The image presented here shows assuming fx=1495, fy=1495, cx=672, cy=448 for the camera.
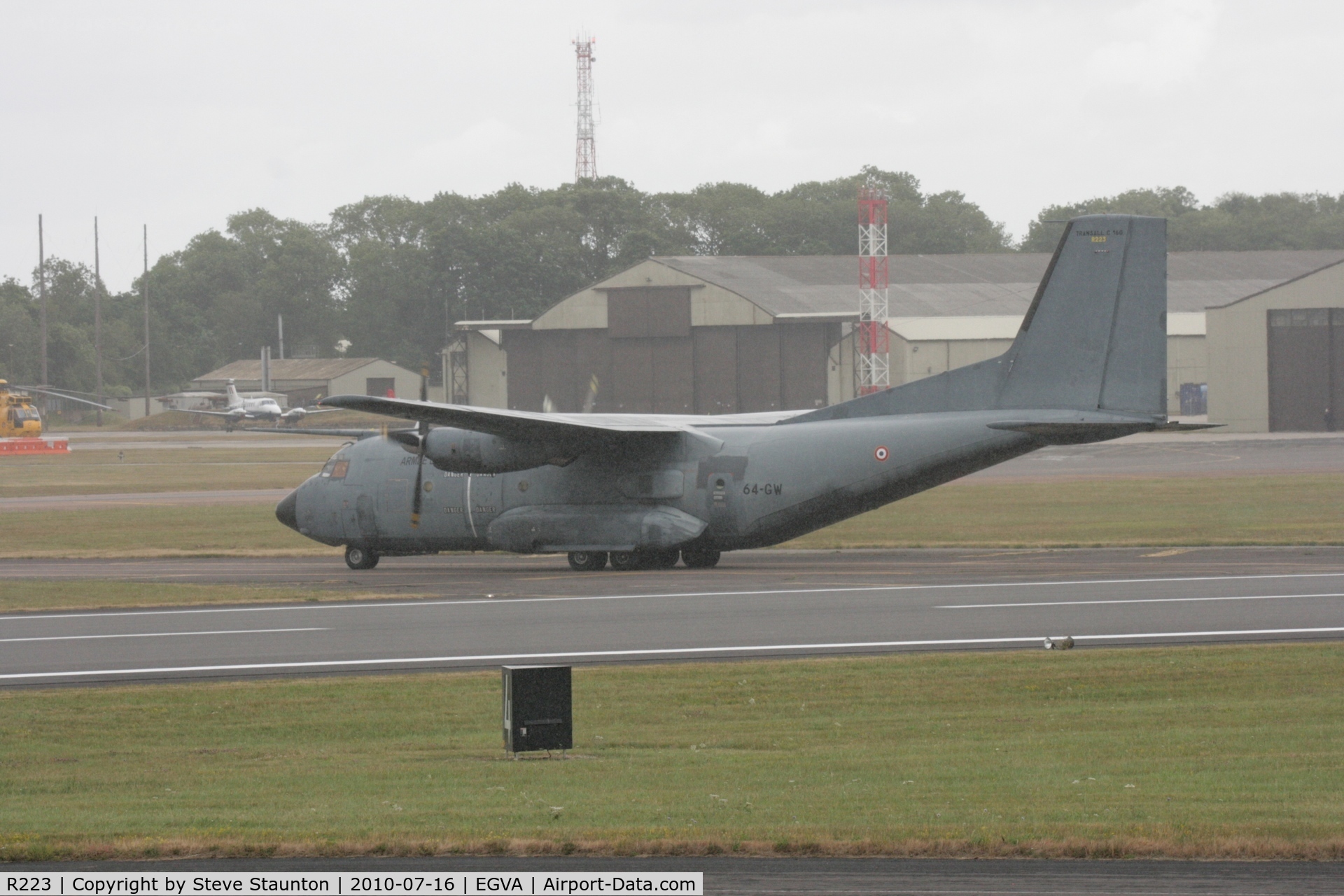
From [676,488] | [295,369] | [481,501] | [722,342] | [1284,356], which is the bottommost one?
[481,501]

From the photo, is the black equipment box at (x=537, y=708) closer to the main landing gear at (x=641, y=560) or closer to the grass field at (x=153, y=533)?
the main landing gear at (x=641, y=560)

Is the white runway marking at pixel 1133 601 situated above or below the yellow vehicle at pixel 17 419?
below

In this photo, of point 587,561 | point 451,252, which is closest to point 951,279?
point 451,252

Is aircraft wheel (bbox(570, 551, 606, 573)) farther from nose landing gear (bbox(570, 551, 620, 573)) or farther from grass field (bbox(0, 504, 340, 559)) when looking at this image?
grass field (bbox(0, 504, 340, 559))

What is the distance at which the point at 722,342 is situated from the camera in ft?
347

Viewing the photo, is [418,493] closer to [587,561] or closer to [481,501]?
[481,501]

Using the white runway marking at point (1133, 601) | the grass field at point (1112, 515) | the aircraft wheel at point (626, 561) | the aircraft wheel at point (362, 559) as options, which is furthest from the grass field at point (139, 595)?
the grass field at point (1112, 515)

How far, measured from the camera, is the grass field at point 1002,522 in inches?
1396

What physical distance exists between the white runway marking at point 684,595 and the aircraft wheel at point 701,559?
195 inches

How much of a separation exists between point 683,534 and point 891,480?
14.1 feet

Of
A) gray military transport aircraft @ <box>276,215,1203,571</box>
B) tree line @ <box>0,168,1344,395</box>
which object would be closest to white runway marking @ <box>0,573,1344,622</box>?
gray military transport aircraft @ <box>276,215,1203,571</box>

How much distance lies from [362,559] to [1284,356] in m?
63.3

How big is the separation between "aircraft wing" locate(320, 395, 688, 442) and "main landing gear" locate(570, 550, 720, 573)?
2467 mm

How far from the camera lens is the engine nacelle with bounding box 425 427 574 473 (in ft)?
102
